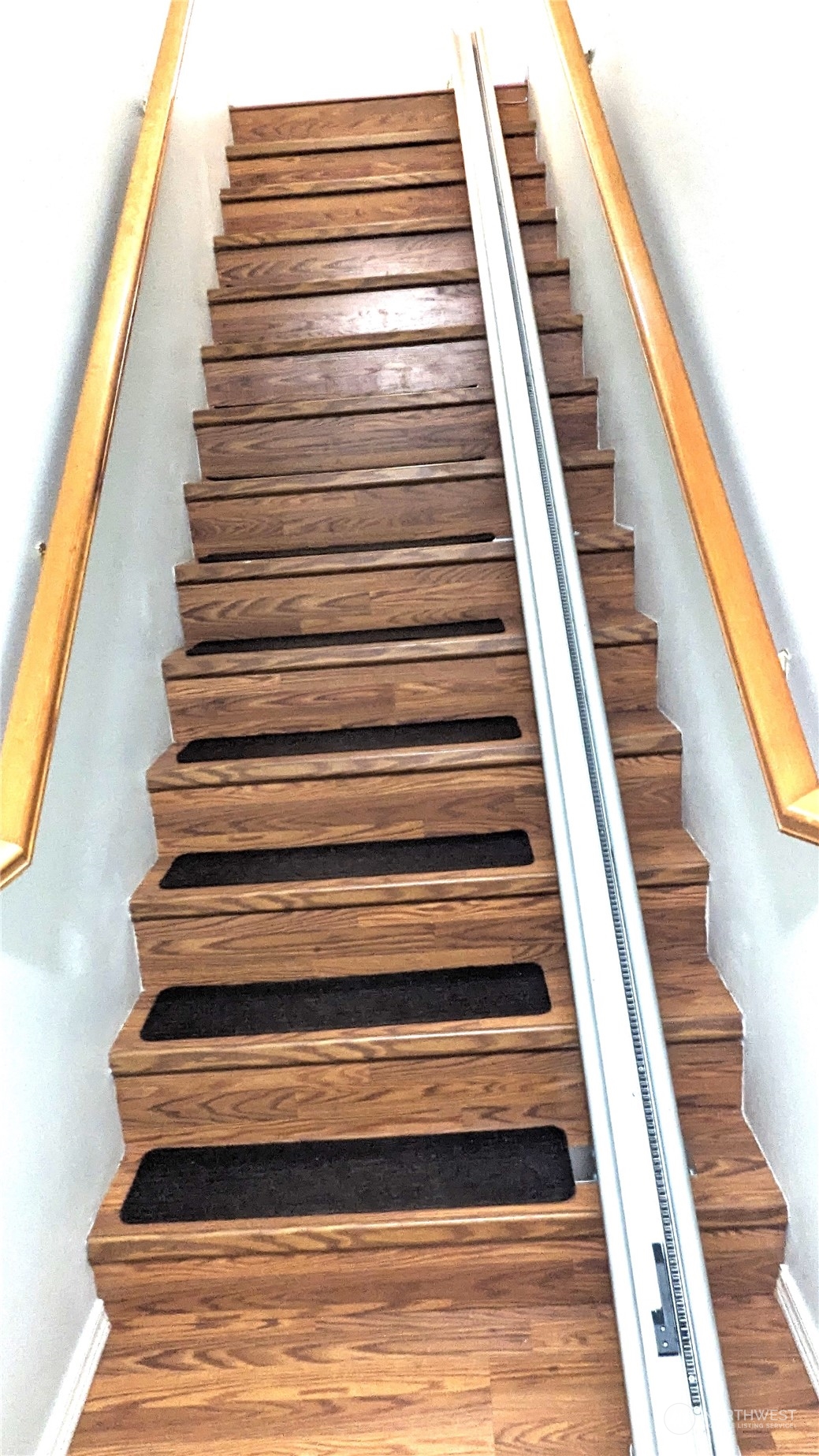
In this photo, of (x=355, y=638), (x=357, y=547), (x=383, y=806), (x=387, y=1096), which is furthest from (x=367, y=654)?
(x=387, y=1096)

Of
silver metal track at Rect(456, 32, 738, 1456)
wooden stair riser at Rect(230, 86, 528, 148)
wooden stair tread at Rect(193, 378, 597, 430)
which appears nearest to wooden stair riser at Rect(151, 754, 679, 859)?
silver metal track at Rect(456, 32, 738, 1456)

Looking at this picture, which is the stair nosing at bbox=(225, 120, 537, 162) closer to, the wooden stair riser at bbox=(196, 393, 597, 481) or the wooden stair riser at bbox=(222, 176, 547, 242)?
the wooden stair riser at bbox=(222, 176, 547, 242)

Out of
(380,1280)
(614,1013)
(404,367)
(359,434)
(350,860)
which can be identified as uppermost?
(404,367)

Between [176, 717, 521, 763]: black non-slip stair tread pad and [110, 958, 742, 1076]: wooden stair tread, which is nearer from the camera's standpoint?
[110, 958, 742, 1076]: wooden stair tread

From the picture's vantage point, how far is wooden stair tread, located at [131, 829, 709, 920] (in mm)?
2188

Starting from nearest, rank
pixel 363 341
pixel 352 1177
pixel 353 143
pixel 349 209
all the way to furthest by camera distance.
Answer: pixel 352 1177 → pixel 363 341 → pixel 349 209 → pixel 353 143

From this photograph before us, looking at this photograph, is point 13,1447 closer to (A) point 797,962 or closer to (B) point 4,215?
(A) point 797,962

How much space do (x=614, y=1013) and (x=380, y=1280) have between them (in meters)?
0.68

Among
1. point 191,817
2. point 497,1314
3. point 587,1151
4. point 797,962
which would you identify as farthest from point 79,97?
point 497,1314

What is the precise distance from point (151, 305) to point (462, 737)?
134 cm

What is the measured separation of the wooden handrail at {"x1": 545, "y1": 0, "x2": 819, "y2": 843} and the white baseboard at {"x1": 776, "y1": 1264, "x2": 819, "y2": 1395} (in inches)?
32.3

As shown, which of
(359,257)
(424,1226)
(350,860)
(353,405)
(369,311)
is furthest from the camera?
(359,257)

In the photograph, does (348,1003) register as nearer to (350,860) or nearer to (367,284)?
(350,860)

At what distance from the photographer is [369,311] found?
11.3 ft
